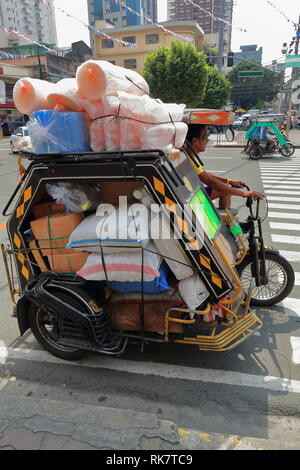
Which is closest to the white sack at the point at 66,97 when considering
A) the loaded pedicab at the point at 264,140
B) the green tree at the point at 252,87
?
the loaded pedicab at the point at 264,140

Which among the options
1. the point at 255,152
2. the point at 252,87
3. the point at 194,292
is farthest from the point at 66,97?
the point at 252,87

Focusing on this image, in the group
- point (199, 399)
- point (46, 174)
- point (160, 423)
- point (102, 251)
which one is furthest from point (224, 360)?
point (46, 174)

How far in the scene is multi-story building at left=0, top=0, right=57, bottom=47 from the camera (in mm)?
77300

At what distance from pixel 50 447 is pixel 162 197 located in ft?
6.33

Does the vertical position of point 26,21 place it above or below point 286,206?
above

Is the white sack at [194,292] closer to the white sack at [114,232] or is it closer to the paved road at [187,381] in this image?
the white sack at [114,232]

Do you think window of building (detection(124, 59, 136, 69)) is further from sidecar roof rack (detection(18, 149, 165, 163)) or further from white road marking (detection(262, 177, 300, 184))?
sidecar roof rack (detection(18, 149, 165, 163))

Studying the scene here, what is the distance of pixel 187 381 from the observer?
2875mm

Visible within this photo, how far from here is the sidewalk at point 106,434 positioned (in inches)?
83.3

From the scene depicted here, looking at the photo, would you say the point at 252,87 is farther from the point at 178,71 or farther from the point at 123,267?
the point at 123,267

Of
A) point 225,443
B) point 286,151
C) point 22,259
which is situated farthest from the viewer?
point 286,151

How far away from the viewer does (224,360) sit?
3117 mm

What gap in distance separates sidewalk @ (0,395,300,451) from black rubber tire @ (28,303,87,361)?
0.71 meters

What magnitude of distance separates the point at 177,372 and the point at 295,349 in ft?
4.18
